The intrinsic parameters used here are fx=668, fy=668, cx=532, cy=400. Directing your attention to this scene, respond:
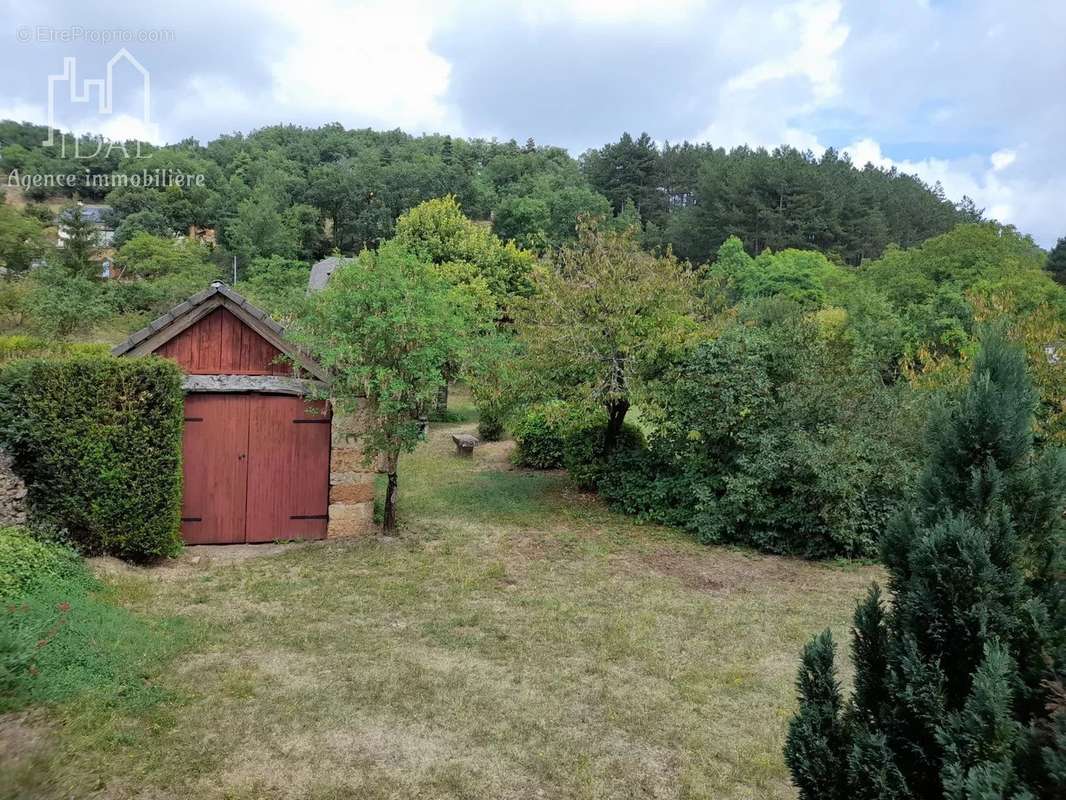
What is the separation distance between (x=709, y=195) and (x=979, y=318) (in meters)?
42.9

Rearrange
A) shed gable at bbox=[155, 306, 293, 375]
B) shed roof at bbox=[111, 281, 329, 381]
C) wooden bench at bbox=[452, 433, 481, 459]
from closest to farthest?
shed roof at bbox=[111, 281, 329, 381] < shed gable at bbox=[155, 306, 293, 375] < wooden bench at bbox=[452, 433, 481, 459]

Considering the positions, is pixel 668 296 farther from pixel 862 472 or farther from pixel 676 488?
pixel 862 472

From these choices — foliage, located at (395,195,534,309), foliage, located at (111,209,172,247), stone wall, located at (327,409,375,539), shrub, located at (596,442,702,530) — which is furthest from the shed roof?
foliage, located at (111,209,172,247)

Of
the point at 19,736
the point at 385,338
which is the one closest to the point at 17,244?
the point at 385,338

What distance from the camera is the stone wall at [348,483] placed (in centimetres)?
1028

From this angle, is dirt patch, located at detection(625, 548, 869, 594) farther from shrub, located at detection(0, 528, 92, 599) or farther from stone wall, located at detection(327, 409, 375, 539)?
shrub, located at detection(0, 528, 92, 599)

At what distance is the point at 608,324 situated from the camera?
11.9m

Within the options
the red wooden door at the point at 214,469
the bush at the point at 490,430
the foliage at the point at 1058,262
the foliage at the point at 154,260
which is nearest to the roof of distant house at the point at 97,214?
the foliage at the point at 154,260

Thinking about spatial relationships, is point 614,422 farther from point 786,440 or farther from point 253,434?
point 253,434

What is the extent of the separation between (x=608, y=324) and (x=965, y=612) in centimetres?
923

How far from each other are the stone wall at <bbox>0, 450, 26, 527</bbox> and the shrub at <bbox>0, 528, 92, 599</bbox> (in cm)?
25

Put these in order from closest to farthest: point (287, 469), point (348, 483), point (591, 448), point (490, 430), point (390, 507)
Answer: point (287, 469), point (348, 483), point (390, 507), point (591, 448), point (490, 430)

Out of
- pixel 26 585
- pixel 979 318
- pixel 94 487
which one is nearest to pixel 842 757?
pixel 26 585

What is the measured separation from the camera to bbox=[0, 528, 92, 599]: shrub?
21.4 ft
